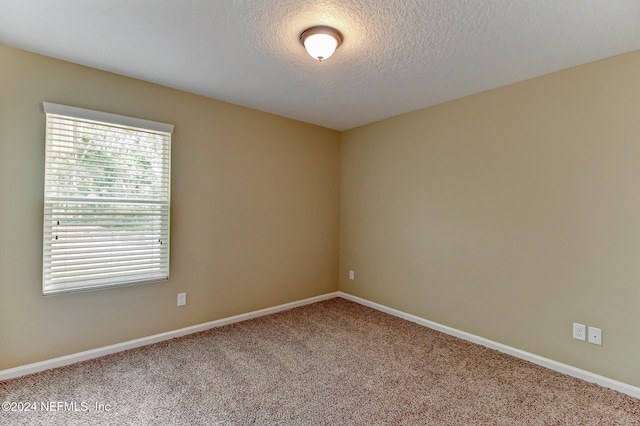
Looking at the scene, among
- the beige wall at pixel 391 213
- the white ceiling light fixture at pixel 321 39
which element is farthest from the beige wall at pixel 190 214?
the white ceiling light fixture at pixel 321 39

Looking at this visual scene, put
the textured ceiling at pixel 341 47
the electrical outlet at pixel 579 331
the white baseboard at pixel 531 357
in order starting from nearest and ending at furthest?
1. the textured ceiling at pixel 341 47
2. the white baseboard at pixel 531 357
3. the electrical outlet at pixel 579 331

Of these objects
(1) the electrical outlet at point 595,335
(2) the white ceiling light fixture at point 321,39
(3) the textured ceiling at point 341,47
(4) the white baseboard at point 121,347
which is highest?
(3) the textured ceiling at point 341,47

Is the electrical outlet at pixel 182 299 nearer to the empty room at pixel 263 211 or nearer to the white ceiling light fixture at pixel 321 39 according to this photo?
the empty room at pixel 263 211

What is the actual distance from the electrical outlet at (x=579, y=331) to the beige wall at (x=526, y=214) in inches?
1.5

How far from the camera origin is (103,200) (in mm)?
2506

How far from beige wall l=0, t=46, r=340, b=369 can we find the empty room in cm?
2

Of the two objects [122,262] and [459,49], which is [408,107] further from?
[122,262]

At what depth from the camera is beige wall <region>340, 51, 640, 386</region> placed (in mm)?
2139

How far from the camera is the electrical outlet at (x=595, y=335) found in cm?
221

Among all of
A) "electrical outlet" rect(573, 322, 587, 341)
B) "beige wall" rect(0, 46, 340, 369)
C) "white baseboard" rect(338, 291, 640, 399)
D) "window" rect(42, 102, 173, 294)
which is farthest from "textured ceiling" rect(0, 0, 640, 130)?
"white baseboard" rect(338, 291, 640, 399)

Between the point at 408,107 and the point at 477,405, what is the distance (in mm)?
2713

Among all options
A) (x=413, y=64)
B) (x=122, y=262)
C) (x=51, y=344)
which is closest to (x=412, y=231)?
(x=413, y=64)

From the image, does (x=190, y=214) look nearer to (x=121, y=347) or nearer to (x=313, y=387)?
(x=121, y=347)

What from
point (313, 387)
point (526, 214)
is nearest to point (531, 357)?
point (526, 214)
